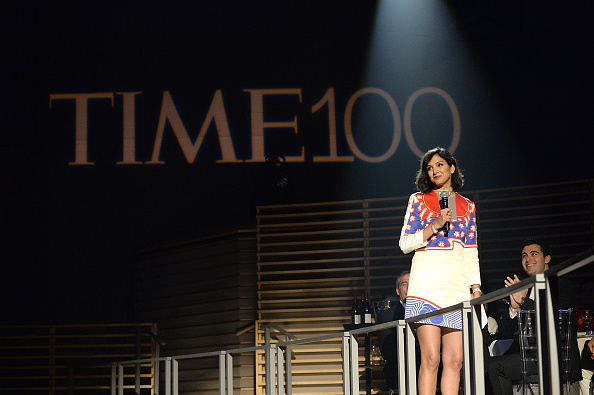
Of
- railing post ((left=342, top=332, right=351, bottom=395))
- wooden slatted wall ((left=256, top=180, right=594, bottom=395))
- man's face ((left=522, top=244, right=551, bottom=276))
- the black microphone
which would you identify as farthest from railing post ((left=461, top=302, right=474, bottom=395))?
wooden slatted wall ((left=256, top=180, right=594, bottom=395))

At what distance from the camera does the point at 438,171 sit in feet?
9.97

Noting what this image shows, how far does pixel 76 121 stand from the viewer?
35.6 ft

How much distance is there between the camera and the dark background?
10.3 meters

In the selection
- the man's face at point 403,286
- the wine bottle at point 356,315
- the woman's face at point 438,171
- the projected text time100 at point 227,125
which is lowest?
the wine bottle at point 356,315

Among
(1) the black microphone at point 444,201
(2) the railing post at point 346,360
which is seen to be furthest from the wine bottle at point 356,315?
(1) the black microphone at point 444,201

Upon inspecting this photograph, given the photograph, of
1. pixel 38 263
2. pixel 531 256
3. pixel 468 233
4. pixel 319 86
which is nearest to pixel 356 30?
pixel 319 86

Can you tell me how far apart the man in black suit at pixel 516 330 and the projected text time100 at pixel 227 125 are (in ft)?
20.4

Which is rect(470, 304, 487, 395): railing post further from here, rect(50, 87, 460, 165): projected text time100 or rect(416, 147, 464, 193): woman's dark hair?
rect(50, 87, 460, 165): projected text time100

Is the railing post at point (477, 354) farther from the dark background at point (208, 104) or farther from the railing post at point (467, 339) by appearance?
the dark background at point (208, 104)

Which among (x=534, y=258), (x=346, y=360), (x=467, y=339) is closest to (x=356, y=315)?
(x=534, y=258)

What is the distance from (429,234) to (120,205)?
8.43m

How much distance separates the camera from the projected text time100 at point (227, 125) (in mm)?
10594

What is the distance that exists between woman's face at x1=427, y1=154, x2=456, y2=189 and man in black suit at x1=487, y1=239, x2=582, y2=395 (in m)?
0.94

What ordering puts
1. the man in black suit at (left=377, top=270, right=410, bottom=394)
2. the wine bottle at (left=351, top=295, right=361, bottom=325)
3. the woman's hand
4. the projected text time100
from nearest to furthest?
the woman's hand → the man in black suit at (left=377, top=270, right=410, bottom=394) → the wine bottle at (left=351, top=295, right=361, bottom=325) → the projected text time100
